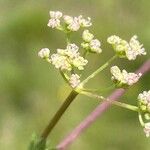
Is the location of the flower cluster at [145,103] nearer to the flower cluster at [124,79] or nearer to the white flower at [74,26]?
the flower cluster at [124,79]

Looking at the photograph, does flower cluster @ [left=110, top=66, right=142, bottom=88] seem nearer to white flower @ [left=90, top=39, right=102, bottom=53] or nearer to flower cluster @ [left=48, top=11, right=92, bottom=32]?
white flower @ [left=90, top=39, right=102, bottom=53]

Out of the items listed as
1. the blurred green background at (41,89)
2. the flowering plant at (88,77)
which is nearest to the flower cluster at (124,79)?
the flowering plant at (88,77)

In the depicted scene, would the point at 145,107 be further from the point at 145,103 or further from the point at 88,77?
the point at 88,77

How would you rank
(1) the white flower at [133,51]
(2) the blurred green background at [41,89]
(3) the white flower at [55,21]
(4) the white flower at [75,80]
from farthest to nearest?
(2) the blurred green background at [41,89]
(3) the white flower at [55,21]
(1) the white flower at [133,51]
(4) the white flower at [75,80]

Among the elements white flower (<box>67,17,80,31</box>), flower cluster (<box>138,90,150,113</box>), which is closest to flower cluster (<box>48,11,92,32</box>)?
white flower (<box>67,17,80,31</box>)

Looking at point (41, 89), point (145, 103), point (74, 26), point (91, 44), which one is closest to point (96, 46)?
point (91, 44)

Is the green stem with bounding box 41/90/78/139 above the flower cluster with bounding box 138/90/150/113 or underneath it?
above
